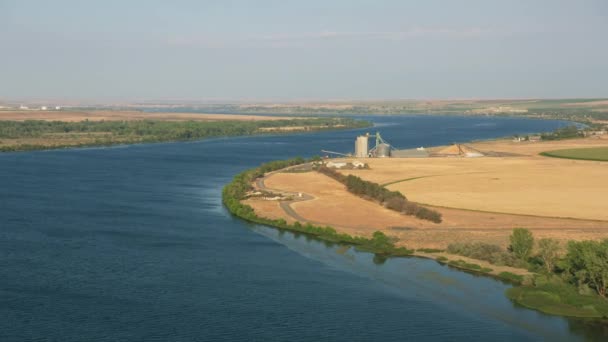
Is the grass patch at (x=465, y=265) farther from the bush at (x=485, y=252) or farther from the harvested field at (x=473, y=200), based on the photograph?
the harvested field at (x=473, y=200)

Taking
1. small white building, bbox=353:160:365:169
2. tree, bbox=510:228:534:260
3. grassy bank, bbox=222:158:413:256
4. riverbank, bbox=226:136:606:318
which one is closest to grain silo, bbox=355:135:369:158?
small white building, bbox=353:160:365:169

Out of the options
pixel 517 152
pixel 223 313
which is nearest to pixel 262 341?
pixel 223 313

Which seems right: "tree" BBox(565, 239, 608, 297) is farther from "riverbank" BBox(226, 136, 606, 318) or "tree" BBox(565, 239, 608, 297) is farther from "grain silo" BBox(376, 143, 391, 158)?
"grain silo" BBox(376, 143, 391, 158)

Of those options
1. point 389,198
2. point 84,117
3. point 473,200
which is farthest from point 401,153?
point 84,117

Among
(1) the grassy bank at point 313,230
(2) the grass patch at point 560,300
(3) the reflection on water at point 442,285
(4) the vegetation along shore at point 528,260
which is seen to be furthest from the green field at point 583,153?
(2) the grass patch at point 560,300

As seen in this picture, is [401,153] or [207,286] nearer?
[207,286]

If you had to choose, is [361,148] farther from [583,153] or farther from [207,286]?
[207,286]
